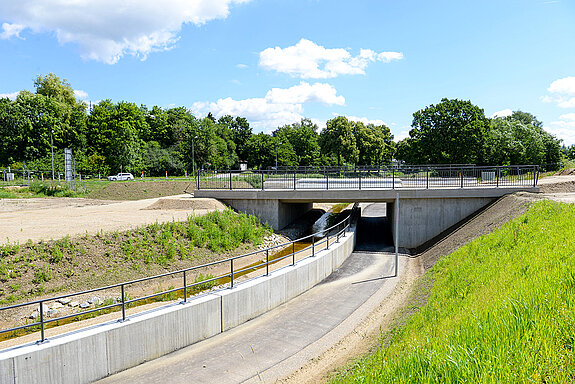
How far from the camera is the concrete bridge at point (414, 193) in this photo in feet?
75.2

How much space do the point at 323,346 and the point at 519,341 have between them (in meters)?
6.84

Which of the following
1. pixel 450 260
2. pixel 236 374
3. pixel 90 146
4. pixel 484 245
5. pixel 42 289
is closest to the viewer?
pixel 236 374

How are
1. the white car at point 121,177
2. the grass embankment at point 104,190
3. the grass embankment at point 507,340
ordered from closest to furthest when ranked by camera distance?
1. the grass embankment at point 507,340
2. the grass embankment at point 104,190
3. the white car at point 121,177

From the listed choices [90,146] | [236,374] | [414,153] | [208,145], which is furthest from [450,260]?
[90,146]

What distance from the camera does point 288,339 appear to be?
35.0ft

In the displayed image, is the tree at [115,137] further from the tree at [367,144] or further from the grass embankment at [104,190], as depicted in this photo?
the tree at [367,144]

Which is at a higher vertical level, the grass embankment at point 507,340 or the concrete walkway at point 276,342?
the grass embankment at point 507,340

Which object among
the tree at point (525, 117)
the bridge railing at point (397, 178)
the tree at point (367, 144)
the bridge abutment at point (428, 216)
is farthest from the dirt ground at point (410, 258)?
the tree at point (525, 117)

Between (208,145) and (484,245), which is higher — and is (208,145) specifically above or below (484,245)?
above

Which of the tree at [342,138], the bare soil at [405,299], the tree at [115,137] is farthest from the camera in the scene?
the tree at [342,138]

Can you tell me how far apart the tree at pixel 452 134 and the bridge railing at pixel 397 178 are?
29097 millimetres

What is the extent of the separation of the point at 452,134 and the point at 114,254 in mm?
49459

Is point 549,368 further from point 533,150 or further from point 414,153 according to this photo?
point 533,150

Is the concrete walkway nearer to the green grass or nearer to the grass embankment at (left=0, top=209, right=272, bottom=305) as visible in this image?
the grass embankment at (left=0, top=209, right=272, bottom=305)
